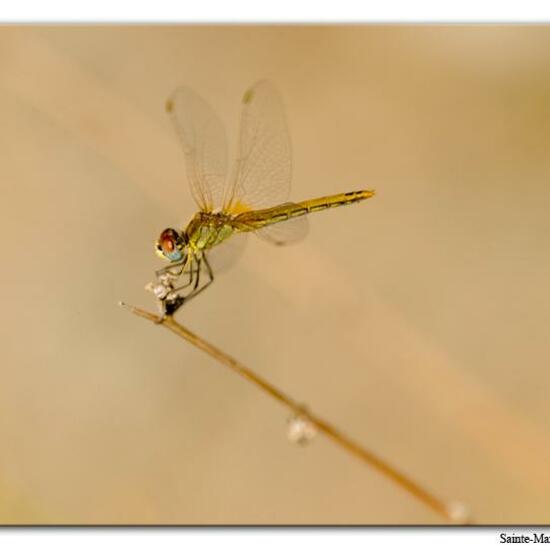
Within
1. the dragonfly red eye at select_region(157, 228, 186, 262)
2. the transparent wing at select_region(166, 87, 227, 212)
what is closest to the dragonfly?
the transparent wing at select_region(166, 87, 227, 212)

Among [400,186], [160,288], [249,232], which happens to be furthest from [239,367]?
[400,186]

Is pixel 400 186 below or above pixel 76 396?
above

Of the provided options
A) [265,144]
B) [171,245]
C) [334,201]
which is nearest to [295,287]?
[334,201]

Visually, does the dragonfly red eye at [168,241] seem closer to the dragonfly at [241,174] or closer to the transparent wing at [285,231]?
the dragonfly at [241,174]

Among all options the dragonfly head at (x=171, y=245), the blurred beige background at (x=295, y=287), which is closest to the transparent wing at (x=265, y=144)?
the dragonfly head at (x=171, y=245)

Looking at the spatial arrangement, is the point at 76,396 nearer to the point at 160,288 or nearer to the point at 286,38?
the point at 160,288

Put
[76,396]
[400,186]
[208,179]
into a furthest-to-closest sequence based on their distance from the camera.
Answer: [400,186] < [76,396] < [208,179]

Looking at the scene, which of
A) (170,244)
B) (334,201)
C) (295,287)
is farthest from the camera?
(295,287)

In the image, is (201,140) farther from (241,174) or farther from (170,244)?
(170,244)
